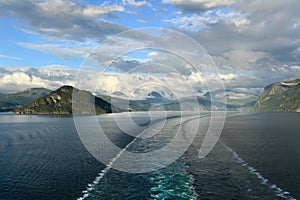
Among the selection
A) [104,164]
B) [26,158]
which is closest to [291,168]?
[104,164]

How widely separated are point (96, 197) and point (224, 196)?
21.7 metres

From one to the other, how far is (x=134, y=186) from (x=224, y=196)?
16.6 meters

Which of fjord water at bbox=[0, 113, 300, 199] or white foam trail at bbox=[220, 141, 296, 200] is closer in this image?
white foam trail at bbox=[220, 141, 296, 200]

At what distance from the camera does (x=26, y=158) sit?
243 feet

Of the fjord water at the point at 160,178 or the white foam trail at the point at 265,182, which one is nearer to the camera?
the white foam trail at the point at 265,182

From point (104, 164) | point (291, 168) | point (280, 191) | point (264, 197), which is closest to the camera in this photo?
point (264, 197)

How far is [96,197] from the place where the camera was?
43.6 metres

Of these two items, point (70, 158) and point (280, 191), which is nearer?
point (280, 191)

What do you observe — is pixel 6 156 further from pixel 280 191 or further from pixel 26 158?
pixel 280 191

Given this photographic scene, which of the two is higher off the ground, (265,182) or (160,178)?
(265,182)

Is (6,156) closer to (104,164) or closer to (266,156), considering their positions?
(104,164)

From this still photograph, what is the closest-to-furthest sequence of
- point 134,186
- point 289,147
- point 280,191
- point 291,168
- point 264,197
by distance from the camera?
1. point 264,197
2. point 280,191
3. point 134,186
4. point 291,168
5. point 289,147

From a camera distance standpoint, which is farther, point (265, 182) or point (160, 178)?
point (160, 178)

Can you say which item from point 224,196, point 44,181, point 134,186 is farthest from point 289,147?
point 44,181
